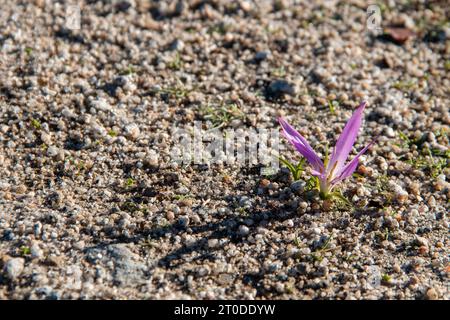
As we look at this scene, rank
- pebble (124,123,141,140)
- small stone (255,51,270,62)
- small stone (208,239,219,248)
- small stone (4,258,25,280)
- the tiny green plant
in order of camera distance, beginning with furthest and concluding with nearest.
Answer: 1. small stone (255,51,270,62)
2. pebble (124,123,141,140)
3. the tiny green plant
4. small stone (208,239,219,248)
5. small stone (4,258,25,280)

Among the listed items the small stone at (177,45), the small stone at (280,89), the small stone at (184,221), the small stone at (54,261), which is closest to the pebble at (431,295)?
the small stone at (184,221)

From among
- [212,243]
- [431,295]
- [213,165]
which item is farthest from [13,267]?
[431,295]

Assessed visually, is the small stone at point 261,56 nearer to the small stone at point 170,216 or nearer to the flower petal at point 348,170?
the flower petal at point 348,170

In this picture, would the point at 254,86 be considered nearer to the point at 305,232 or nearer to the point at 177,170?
the point at 177,170

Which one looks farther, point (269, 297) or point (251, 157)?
point (251, 157)

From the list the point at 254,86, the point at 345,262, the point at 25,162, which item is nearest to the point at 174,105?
the point at 254,86

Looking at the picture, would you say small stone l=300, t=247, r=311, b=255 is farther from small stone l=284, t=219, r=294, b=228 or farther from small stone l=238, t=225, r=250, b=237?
small stone l=238, t=225, r=250, b=237

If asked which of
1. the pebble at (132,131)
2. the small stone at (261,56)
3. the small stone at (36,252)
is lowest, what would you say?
the small stone at (36,252)

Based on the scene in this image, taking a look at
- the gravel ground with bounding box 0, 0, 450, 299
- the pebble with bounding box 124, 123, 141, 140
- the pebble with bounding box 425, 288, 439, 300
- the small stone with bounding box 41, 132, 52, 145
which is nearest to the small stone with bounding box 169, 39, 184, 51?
the gravel ground with bounding box 0, 0, 450, 299
